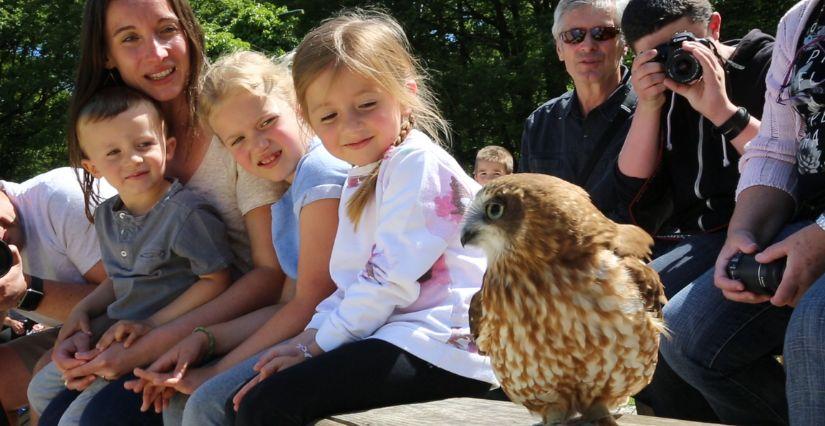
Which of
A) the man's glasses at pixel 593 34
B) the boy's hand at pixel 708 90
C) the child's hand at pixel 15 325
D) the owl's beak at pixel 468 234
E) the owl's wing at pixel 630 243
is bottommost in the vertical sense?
the child's hand at pixel 15 325

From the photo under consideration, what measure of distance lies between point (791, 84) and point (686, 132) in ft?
2.23

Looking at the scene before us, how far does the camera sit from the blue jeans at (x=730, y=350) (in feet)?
8.42

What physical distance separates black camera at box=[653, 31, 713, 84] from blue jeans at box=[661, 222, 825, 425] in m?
0.69

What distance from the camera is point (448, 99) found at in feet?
61.4

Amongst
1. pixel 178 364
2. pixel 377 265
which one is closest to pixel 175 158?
pixel 178 364

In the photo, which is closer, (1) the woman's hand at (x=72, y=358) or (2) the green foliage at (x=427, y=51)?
(1) the woman's hand at (x=72, y=358)

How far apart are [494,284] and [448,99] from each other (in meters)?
17.0

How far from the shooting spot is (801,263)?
2.14 m

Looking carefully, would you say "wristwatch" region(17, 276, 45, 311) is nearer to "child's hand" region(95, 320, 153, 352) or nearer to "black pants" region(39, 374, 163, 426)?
"child's hand" region(95, 320, 153, 352)

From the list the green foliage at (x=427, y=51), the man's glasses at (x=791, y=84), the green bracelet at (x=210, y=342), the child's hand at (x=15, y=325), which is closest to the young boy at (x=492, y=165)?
the child's hand at (x=15, y=325)

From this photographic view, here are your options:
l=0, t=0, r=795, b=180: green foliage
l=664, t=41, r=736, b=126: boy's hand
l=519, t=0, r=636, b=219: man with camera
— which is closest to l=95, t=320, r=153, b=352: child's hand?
l=519, t=0, r=636, b=219: man with camera

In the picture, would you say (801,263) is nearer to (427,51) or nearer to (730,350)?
(730,350)

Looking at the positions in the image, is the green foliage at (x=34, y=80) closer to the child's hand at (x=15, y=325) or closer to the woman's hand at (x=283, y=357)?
the child's hand at (x=15, y=325)

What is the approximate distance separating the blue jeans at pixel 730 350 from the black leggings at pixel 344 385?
0.80m
